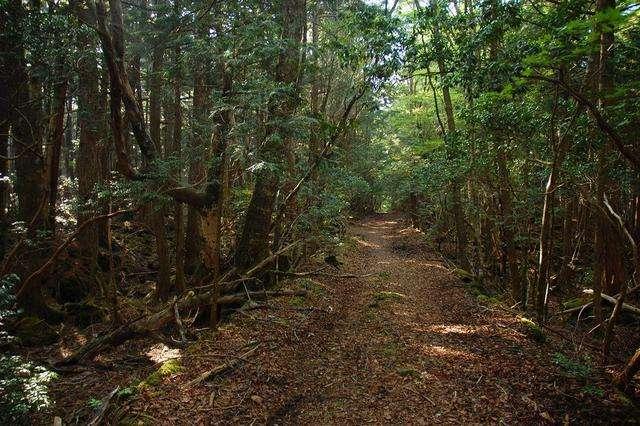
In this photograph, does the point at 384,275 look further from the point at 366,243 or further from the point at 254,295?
the point at 366,243

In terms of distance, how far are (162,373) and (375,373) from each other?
10.3ft

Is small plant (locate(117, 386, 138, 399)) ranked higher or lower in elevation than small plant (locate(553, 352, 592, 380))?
higher

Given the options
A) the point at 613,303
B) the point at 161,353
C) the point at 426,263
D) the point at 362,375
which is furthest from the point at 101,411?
the point at 426,263

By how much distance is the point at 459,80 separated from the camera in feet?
25.7

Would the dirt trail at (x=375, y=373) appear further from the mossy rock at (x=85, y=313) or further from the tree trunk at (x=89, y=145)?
the mossy rock at (x=85, y=313)

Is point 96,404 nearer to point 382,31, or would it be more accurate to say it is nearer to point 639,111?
point 639,111

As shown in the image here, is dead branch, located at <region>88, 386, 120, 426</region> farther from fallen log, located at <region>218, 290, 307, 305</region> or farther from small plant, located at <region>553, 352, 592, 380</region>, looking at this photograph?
small plant, located at <region>553, 352, 592, 380</region>

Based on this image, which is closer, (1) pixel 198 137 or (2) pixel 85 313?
(1) pixel 198 137

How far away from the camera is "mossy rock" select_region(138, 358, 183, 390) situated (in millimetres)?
5554

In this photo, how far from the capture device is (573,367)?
5996mm

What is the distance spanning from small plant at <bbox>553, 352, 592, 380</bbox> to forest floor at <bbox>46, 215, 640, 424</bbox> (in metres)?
0.02

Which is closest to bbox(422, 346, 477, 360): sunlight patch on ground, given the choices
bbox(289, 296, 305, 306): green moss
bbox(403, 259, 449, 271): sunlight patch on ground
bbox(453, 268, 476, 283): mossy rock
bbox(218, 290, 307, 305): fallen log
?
bbox(289, 296, 305, 306): green moss

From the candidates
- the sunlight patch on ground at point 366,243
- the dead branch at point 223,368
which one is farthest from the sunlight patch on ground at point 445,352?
the sunlight patch on ground at point 366,243

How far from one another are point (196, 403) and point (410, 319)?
5.07 meters
